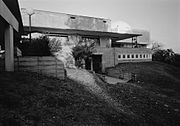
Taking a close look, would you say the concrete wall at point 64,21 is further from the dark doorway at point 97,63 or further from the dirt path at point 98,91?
the dirt path at point 98,91

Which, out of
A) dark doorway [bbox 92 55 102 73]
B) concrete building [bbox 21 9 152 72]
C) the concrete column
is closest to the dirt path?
the concrete column

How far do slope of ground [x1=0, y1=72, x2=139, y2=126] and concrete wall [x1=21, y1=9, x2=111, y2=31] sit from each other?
18441 mm

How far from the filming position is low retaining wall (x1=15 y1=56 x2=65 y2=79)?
6.79 m

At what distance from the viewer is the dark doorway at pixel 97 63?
19.8 metres

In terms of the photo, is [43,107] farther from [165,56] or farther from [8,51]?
[165,56]

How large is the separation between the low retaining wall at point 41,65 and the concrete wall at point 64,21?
1660 centimetres

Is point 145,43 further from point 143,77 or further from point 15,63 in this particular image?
point 15,63

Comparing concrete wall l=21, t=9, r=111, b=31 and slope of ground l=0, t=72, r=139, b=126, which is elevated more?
concrete wall l=21, t=9, r=111, b=31

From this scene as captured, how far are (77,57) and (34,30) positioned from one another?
26.1 ft

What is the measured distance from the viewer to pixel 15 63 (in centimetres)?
668

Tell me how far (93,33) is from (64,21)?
253 inches

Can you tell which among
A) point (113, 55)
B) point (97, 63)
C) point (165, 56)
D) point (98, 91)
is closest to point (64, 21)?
point (97, 63)

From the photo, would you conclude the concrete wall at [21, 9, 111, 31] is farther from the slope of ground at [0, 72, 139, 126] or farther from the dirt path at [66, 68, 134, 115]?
the slope of ground at [0, 72, 139, 126]

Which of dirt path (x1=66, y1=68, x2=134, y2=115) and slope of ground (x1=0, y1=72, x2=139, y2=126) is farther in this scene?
dirt path (x1=66, y1=68, x2=134, y2=115)
